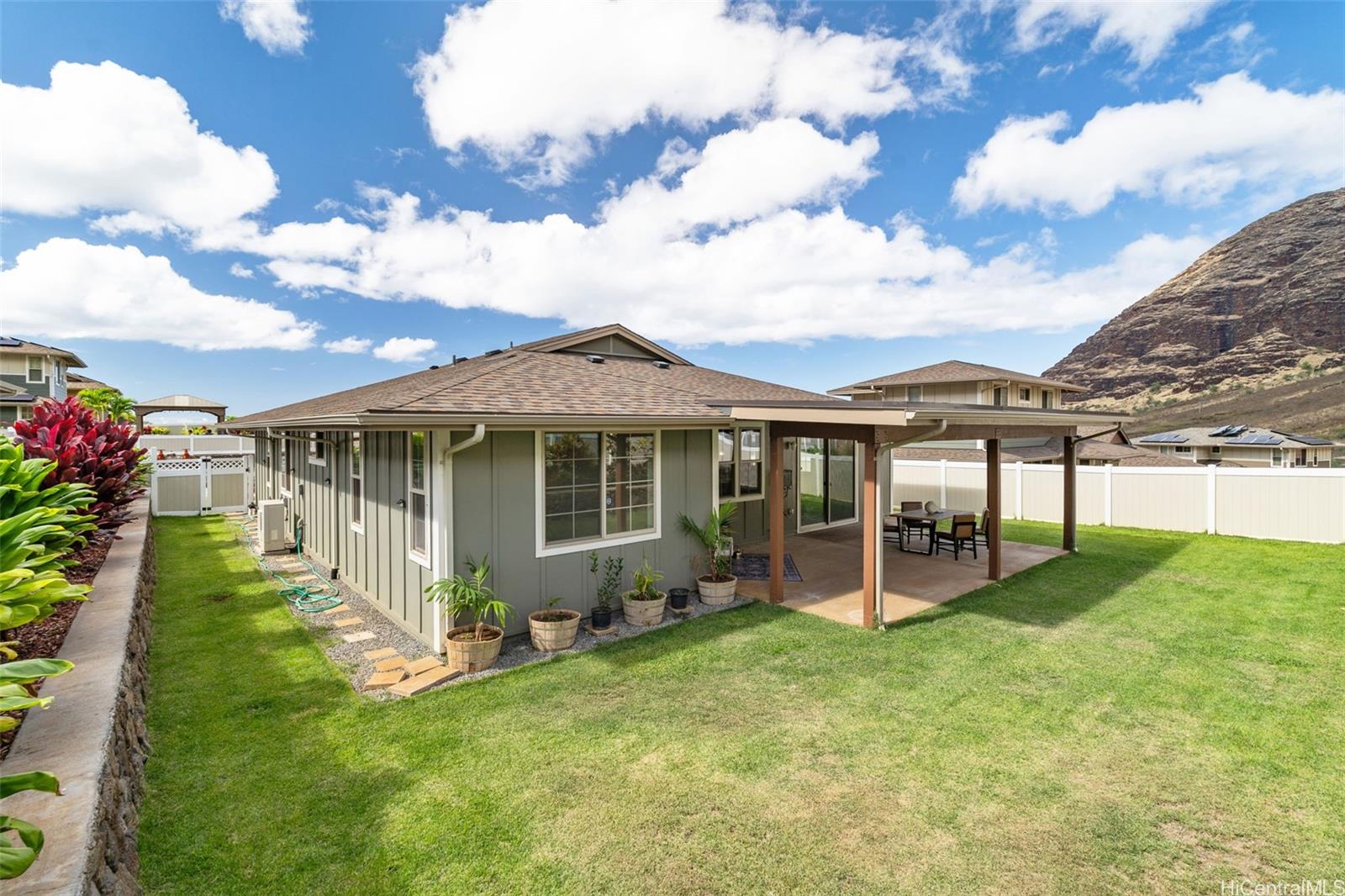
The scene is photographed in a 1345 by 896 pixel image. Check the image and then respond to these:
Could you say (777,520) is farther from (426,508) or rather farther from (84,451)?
(84,451)

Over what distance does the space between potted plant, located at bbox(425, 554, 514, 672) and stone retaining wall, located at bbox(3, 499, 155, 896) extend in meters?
2.13

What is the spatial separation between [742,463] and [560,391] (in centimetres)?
439

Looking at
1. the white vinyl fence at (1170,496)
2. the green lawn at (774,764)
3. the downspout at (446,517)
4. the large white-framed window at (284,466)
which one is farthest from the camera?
the large white-framed window at (284,466)

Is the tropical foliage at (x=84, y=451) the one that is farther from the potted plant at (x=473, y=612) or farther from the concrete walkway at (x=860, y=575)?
the concrete walkway at (x=860, y=575)

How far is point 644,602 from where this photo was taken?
21.0 feet

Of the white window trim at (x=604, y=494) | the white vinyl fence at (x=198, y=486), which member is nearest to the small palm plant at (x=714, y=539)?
the white window trim at (x=604, y=494)

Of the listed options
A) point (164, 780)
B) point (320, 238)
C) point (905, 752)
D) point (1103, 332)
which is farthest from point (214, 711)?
point (1103, 332)

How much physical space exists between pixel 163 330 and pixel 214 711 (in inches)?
1121

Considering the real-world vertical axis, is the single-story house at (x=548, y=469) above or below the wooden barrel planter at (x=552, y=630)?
above

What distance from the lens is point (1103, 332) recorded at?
77125 mm

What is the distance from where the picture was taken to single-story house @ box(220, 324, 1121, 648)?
18.1 feet

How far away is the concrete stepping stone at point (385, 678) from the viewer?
16.1ft

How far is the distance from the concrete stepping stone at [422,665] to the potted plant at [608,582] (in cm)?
165

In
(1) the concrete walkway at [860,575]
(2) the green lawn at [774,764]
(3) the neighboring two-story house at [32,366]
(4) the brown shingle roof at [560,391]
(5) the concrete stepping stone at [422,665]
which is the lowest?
(2) the green lawn at [774,764]
